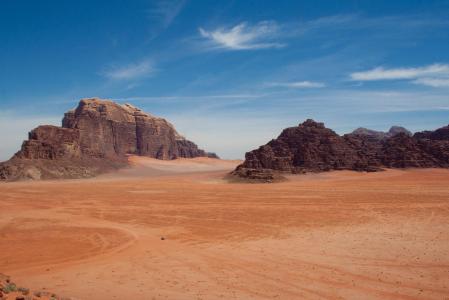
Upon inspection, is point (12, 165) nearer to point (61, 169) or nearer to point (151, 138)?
point (61, 169)

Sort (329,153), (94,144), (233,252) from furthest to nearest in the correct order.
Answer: (94,144)
(329,153)
(233,252)

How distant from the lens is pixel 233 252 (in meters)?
12.2

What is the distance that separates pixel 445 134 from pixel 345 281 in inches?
3070

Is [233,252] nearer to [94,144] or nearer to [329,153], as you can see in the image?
[329,153]

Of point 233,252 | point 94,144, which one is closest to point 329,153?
Answer: point 94,144

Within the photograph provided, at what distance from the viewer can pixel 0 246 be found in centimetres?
1351

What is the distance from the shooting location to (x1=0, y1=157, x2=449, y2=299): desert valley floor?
8750mm

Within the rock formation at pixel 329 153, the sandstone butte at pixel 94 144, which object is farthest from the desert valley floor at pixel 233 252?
the sandstone butte at pixel 94 144

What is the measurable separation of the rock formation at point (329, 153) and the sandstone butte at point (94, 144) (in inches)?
1143

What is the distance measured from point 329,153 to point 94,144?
50.6 m

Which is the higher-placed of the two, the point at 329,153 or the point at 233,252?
the point at 329,153

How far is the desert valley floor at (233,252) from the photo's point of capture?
8.75m

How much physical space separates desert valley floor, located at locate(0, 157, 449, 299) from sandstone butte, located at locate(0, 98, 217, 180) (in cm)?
3993

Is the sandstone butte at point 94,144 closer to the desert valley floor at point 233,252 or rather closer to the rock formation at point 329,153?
the rock formation at point 329,153
